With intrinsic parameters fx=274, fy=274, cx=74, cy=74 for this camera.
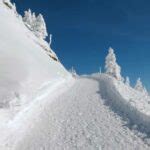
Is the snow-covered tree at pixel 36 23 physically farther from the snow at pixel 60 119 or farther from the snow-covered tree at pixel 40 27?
the snow at pixel 60 119

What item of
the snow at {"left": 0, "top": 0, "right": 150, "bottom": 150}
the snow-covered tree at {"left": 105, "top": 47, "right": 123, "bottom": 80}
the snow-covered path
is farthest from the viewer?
A: the snow-covered tree at {"left": 105, "top": 47, "right": 123, "bottom": 80}

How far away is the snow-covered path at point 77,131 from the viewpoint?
14.9 metres

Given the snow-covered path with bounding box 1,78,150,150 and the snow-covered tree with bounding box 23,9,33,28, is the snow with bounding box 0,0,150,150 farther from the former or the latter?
the snow-covered tree with bounding box 23,9,33,28

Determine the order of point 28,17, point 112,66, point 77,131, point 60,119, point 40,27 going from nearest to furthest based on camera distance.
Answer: point 77,131, point 60,119, point 112,66, point 40,27, point 28,17

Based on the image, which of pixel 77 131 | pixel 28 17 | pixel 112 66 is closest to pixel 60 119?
pixel 77 131

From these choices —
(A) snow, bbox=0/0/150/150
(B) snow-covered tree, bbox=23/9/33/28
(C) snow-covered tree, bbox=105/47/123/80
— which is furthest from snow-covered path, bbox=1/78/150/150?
(B) snow-covered tree, bbox=23/9/33/28

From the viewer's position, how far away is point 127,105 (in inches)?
806

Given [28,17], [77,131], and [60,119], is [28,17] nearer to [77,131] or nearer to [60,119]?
[60,119]

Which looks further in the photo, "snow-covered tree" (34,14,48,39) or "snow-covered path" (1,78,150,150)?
"snow-covered tree" (34,14,48,39)

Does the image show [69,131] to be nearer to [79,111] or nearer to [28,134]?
[28,134]

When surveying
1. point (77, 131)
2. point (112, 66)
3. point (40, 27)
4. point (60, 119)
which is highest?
point (40, 27)

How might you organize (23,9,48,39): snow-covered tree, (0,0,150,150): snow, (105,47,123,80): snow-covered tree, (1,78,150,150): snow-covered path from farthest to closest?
(23,9,48,39): snow-covered tree
(105,47,123,80): snow-covered tree
(0,0,150,150): snow
(1,78,150,150): snow-covered path

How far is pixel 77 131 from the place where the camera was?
17.2 metres

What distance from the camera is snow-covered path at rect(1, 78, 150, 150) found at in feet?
48.8
